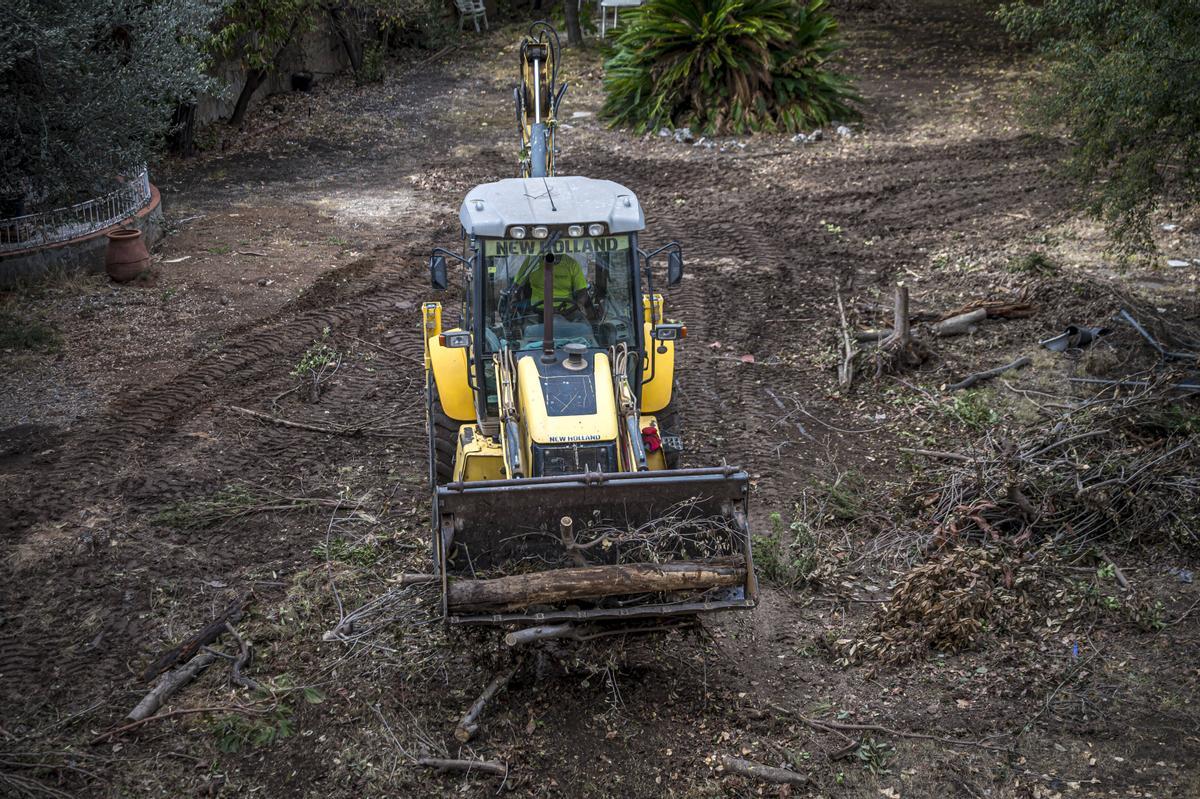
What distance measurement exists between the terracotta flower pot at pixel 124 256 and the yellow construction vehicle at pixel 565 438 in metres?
6.46

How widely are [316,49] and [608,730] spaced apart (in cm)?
2165

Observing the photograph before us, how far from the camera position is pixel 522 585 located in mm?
5980

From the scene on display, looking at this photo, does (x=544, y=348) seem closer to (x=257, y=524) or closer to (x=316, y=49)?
(x=257, y=524)

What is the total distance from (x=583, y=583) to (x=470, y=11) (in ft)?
82.9

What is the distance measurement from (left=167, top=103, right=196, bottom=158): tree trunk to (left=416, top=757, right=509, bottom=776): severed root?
15708 mm

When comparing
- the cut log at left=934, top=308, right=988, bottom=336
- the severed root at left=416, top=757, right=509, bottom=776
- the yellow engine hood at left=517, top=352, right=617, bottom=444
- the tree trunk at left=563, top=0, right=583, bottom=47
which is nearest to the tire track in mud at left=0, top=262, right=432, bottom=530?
the yellow engine hood at left=517, top=352, right=617, bottom=444

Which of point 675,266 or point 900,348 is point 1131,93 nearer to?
point 900,348

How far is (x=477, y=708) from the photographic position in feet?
20.3

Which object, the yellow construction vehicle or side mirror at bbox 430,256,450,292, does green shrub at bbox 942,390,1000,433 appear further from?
side mirror at bbox 430,256,450,292

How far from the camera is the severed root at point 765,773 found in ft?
19.1

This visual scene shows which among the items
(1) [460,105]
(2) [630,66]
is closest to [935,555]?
(2) [630,66]

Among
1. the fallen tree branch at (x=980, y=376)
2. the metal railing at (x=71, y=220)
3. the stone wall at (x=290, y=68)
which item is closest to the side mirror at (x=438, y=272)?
the fallen tree branch at (x=980, y=376)

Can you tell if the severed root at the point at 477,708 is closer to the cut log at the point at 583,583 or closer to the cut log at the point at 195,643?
the cut log at the point at 583,583

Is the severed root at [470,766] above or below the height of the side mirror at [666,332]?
below
